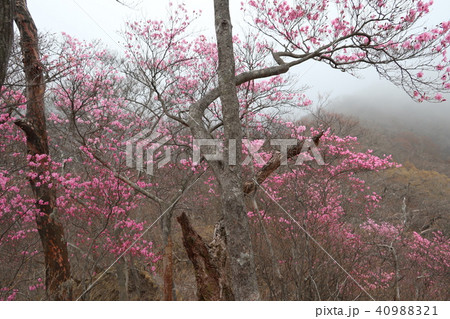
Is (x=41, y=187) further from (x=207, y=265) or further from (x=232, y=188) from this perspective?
(x=232, y=188)

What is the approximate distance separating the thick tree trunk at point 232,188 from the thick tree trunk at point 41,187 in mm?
2661

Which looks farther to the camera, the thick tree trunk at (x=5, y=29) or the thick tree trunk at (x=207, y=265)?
the thick tree trunk at (x=207, y=265)

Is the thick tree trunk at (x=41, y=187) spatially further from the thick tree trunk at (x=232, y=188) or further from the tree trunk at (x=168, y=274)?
the thick tree trunk at (x=232, y=188)

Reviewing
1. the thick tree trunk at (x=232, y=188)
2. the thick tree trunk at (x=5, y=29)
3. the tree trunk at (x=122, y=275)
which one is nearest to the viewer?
the thick tree trunk at (x=5, y=29)

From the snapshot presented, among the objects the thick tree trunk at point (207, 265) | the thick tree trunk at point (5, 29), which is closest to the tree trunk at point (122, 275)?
the thick tree trunk at point (207, 265)

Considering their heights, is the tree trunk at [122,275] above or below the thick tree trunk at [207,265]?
below

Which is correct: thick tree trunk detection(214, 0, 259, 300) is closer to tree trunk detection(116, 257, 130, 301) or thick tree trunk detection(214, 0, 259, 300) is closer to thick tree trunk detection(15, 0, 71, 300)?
thick tree trunk detection(15, 0, 71, 300)

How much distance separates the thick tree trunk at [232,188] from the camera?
2605 millimetres

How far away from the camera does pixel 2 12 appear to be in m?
1.78

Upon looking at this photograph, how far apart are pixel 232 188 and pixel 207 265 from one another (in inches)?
53.8

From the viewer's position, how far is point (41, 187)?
376 centimetres

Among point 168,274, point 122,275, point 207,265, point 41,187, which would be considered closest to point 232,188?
point 207,265

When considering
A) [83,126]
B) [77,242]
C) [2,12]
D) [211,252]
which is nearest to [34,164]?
[2,12]
